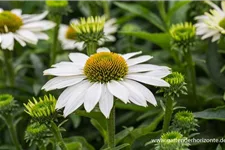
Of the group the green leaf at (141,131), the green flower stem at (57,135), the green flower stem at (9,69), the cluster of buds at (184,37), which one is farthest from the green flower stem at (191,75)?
the green flower stem at (9,69)

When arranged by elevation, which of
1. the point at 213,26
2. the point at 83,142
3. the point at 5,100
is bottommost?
the point at 83,142

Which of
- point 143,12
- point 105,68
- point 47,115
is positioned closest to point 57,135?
point 47,115

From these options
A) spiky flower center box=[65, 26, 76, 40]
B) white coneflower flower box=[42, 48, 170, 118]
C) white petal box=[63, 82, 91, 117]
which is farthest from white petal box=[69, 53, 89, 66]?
spiky flower center box=[65, 26, 76, 40]

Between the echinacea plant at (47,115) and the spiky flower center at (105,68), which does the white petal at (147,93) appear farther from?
the echinacea plant at (47,115)

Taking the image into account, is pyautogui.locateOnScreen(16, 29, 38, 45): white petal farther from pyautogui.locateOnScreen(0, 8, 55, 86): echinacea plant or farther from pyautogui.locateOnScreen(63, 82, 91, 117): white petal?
pyautogui.locateOnScreen(63, 82, 91, 117): white petal

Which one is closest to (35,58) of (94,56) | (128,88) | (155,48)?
(155,48)

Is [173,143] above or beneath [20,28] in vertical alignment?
beneath

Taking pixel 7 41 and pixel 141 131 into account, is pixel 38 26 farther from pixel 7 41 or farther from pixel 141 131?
pixel 141 131
